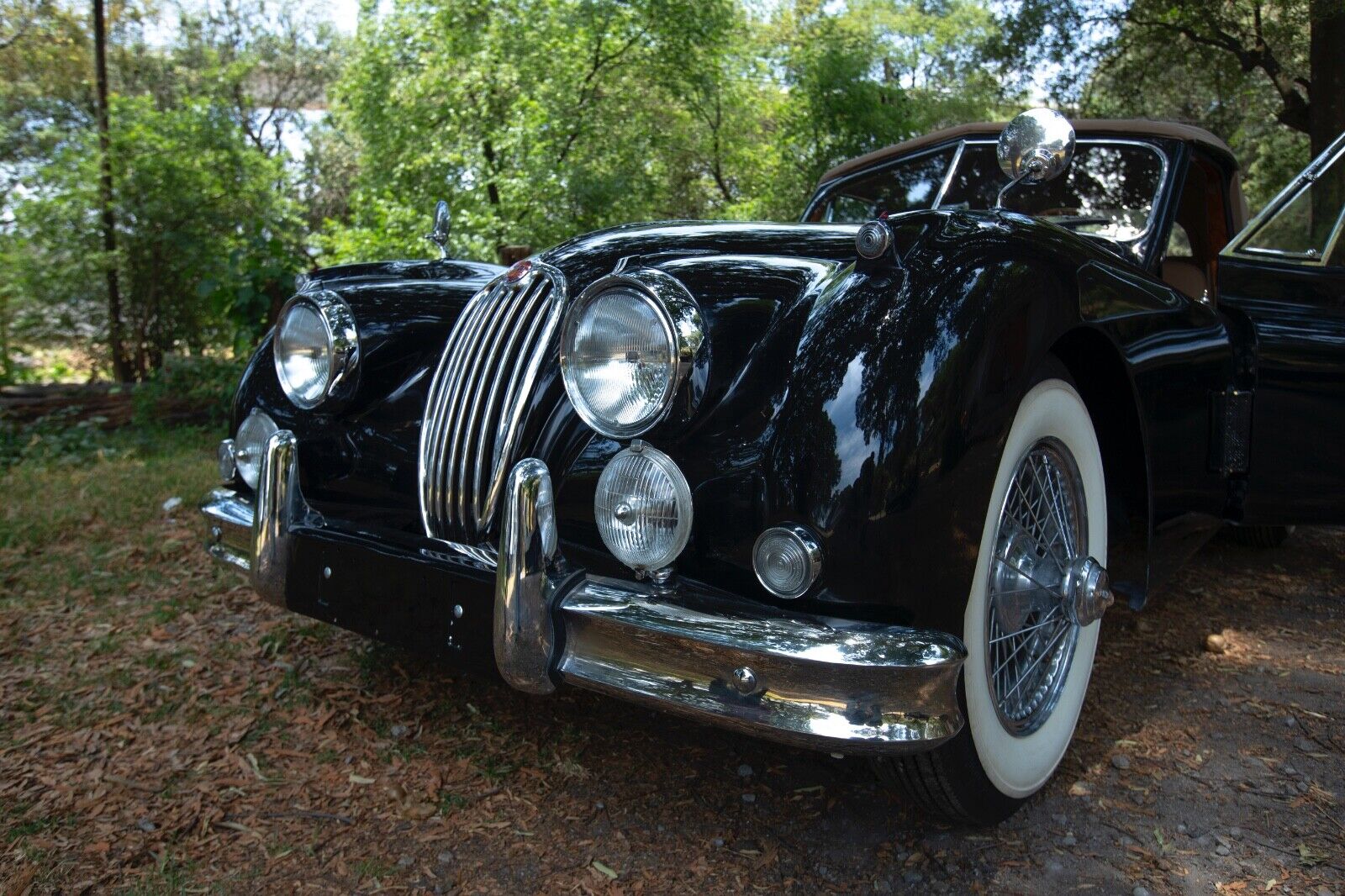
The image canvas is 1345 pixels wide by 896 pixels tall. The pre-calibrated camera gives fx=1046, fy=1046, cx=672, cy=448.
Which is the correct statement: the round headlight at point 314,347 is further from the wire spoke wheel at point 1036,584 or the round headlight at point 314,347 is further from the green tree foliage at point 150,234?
the green tree foliage at point 150,234

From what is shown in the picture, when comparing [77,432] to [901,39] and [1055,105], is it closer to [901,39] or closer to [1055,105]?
[1055,105]

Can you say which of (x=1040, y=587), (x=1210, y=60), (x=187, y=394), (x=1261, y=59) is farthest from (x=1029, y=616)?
(x=1210, y=60)

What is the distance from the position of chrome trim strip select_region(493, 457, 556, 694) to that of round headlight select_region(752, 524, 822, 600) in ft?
1.25

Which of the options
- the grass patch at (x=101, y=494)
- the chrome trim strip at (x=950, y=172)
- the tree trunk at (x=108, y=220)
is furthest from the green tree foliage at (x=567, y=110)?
the chrome trim strip at (x=950, y=172)

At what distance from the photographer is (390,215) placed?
10164 millimetres

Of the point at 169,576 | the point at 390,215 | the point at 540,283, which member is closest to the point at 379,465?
the point at 540,283

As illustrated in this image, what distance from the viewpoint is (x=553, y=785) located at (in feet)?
7.43

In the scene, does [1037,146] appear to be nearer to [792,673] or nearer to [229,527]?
[792,673]

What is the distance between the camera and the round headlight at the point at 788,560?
1675 millimetres

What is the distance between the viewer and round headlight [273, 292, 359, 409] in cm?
251

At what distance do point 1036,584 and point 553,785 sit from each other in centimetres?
110

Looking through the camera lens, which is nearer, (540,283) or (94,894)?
(94,894)

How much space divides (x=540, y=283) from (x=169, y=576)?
88.9 inches

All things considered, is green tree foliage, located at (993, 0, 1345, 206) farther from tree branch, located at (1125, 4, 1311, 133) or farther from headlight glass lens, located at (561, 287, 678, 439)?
headlight glass lens, located at (561, 287, 678, 439)
